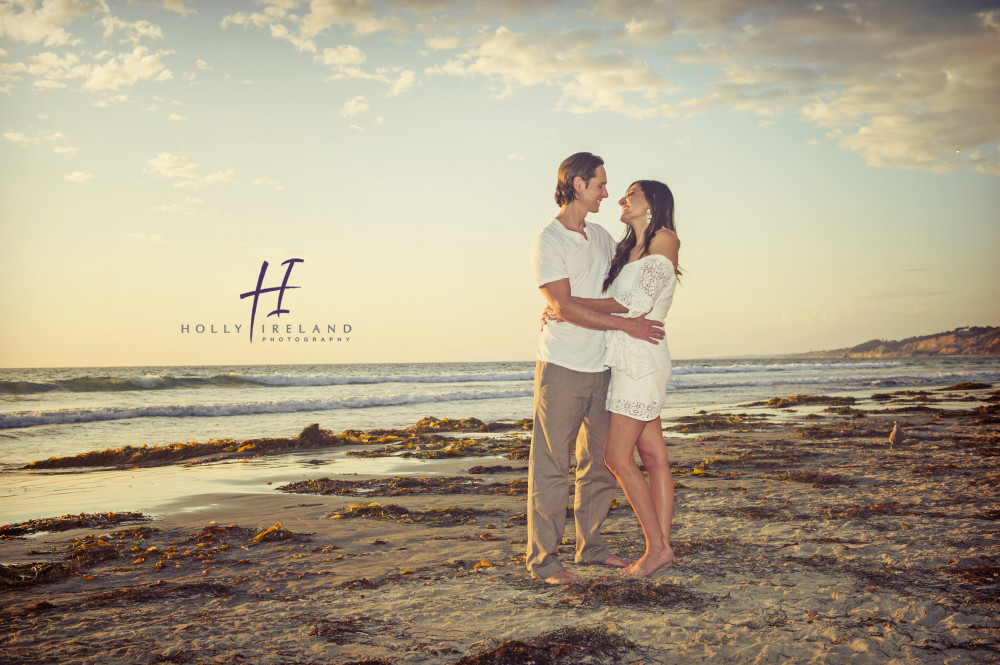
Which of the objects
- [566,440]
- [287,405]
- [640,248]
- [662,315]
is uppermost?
[640,248]

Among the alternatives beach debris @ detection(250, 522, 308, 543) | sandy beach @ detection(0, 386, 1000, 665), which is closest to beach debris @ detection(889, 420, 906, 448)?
sandy beach @ detection(0, 386, 1000, 665)

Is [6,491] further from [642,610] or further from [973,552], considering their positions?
[973,552]

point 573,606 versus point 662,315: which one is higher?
point 662,315

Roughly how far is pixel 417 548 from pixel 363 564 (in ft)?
1.67

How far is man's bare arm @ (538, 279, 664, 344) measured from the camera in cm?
366

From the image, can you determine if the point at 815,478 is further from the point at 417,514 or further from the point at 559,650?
the point at 559,650

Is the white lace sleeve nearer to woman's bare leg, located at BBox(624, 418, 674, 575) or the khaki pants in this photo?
the khaki pants

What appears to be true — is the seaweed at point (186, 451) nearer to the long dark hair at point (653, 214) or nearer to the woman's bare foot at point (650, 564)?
the woman's bare foot at point (650, 564)

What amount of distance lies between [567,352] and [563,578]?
1296 mm

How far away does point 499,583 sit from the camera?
11.7 ft

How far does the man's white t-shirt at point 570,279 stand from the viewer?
3734mm

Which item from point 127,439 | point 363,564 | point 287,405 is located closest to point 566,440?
point 363,564

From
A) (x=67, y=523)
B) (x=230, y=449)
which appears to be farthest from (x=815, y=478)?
(x=230, y=449)

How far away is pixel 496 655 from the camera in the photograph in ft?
8.33
